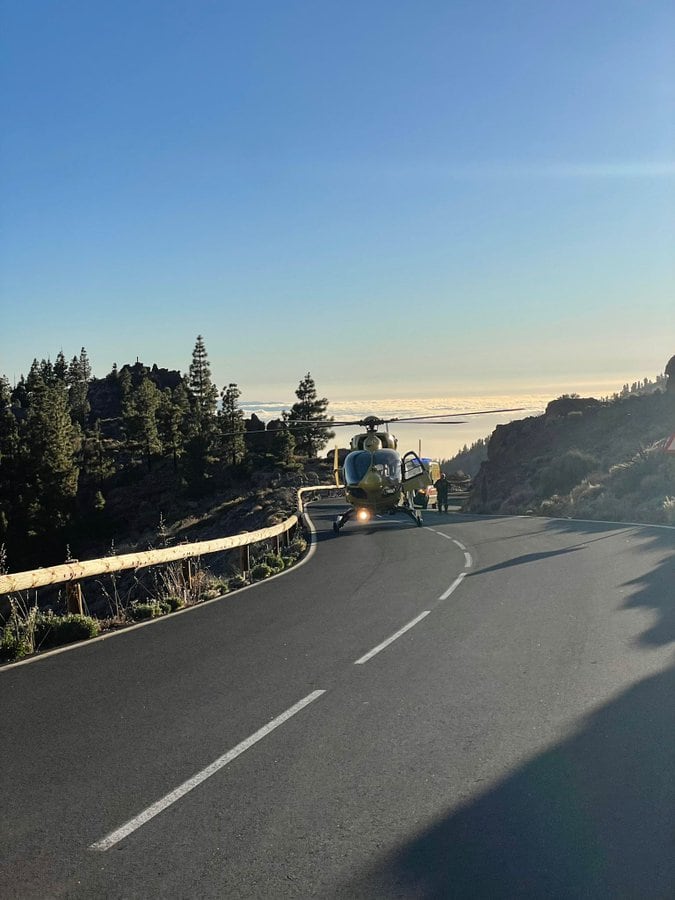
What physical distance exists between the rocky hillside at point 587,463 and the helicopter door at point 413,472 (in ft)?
20.8

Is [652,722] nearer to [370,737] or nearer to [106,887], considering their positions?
[370,737]

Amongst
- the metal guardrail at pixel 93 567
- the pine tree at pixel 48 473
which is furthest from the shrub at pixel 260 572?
the pine tree at pixel 48 473

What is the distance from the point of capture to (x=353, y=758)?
18.8 feet

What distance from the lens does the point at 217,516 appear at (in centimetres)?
6066

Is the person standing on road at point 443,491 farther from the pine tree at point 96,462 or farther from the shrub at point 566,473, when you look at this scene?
the pine tree at point 96,462

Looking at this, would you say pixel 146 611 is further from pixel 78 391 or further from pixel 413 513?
pixel 78 391

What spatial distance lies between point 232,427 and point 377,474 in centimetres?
6131

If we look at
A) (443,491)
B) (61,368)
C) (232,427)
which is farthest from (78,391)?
(443,491)

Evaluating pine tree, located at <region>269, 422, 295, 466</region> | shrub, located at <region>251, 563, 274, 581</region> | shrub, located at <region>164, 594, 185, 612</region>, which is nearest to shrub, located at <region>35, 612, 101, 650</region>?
shrub, located at <region>164, 594, 185, 612</region>

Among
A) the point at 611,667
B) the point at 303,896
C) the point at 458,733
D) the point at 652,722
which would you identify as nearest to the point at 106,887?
the point at 303,896

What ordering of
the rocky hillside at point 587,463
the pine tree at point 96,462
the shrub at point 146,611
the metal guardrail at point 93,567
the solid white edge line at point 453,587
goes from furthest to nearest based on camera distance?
the pine tree at point 96,462 < the rocky hillside at point 587,463 < the solid white edge line at point 453,587 < the shrub at point 146,611 < the metal guardrail at point 93,567

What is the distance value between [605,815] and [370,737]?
196cm

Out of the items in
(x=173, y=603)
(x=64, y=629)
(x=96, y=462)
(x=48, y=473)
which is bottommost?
(x=173, y=603)

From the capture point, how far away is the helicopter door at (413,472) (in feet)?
94.7
